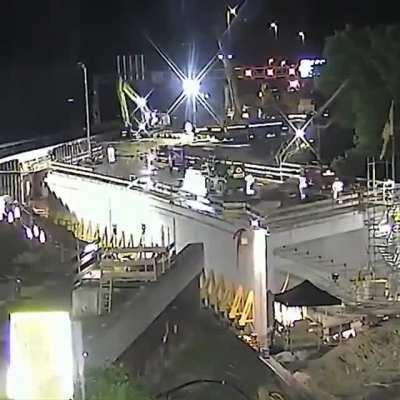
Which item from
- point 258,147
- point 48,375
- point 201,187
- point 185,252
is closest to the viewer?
point 48,375

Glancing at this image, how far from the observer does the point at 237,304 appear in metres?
5.73

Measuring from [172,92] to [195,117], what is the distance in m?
0.54

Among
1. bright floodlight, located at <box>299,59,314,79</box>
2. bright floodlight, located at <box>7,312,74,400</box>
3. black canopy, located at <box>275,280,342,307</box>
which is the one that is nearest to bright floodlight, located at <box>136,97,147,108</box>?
bright floodlight, located at <box>299,59,314,79</box>

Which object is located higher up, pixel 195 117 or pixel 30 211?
pixel 195 117

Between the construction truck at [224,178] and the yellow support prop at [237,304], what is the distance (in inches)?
44.2

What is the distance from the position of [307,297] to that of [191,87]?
269 inches

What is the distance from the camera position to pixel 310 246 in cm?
615

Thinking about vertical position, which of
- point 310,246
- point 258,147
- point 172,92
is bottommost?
point 310,246

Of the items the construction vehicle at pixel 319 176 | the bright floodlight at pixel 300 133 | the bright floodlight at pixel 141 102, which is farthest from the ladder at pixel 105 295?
the bright floodlight at pixel 141 102

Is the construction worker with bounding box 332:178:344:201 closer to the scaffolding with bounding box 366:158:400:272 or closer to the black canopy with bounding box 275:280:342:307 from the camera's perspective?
the scaffolding with bounding box 366:158:400:272

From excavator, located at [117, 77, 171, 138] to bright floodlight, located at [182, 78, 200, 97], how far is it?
0.44 m

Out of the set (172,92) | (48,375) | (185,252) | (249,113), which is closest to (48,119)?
(172,92)

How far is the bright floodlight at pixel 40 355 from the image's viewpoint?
6.41 ft

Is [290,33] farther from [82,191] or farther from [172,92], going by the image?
[82,191]
